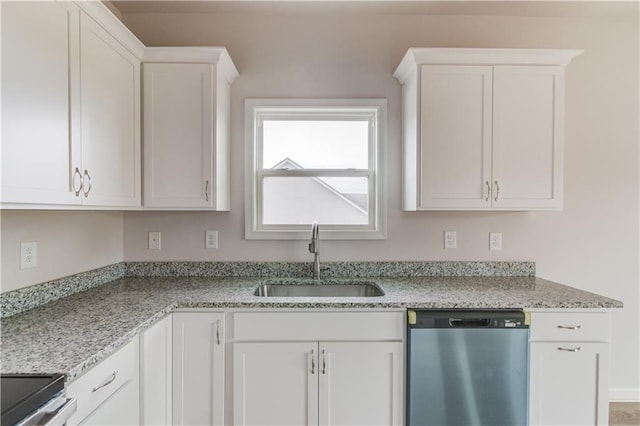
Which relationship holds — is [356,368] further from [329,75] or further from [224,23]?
[224,23]

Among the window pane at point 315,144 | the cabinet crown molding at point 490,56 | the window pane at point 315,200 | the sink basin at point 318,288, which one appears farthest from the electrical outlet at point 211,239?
the cabinet crown molding at point 490,56

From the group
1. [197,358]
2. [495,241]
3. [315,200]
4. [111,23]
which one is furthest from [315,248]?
[111,23]

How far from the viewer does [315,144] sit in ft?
8.29

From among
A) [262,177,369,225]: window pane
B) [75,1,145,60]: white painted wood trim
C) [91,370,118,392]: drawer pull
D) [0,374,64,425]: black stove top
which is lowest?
[91,370,118,392]: drawer pull

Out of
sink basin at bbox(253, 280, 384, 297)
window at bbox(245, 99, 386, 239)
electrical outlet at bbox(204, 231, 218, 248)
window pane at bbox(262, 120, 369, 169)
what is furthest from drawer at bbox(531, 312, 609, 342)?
electrical outlet at bbox(204, 231, 218, 248)

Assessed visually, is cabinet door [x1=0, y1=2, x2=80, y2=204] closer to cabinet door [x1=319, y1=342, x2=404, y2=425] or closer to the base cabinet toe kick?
the base cabinet toe kick

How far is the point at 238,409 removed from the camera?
5.78 ft

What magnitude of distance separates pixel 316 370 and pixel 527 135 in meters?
1.82

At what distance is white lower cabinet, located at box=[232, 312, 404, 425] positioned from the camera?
1753mm

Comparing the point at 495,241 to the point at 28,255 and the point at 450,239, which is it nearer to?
the point at 450,239

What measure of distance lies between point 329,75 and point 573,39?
1.74m

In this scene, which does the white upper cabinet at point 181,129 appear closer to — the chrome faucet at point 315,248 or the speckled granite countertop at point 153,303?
the speckled granite countertop at point 153,303

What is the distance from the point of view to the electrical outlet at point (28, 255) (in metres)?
1.57

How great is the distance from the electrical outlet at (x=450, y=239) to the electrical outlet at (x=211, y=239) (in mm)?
1609
